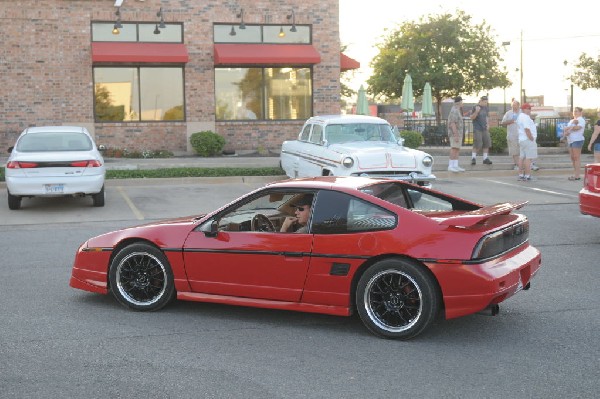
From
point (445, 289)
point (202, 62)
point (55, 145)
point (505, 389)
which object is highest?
point (202, 62)

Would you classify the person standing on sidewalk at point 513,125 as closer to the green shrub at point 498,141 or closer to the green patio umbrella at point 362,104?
the green shrub at point 498,141

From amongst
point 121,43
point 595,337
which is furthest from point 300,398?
point 121,43

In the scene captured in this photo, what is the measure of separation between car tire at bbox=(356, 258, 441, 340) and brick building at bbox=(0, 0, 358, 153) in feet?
62.6

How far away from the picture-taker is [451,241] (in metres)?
6.37

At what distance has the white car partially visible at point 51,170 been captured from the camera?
14617mm

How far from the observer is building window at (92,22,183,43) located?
977 inches

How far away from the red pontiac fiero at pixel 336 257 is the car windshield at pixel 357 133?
30.6 feet

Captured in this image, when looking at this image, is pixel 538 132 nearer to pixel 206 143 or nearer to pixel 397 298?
pixel 206 143

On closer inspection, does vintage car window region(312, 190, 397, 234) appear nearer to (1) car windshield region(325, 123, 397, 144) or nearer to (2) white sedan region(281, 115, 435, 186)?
(2) white sedan region(281, 115, 435, 186)

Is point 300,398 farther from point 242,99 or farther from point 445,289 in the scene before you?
point 242,99

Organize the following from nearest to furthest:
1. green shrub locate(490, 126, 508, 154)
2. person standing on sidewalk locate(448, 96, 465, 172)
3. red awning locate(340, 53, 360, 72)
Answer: person standing on sidewalk locate(448, 96, 465, 172) < green shrub locate(490, 126, 508, 154) < red awning locate(340, 53, 360, 72)

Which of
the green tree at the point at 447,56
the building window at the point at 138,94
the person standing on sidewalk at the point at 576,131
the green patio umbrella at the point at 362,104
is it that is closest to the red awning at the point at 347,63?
the green patio umbrella at the point at 362,104

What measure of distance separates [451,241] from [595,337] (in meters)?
1.38

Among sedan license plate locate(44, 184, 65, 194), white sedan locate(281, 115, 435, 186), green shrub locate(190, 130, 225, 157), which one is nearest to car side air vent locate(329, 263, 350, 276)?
white sedan locate(281, 115, 435, 186)
